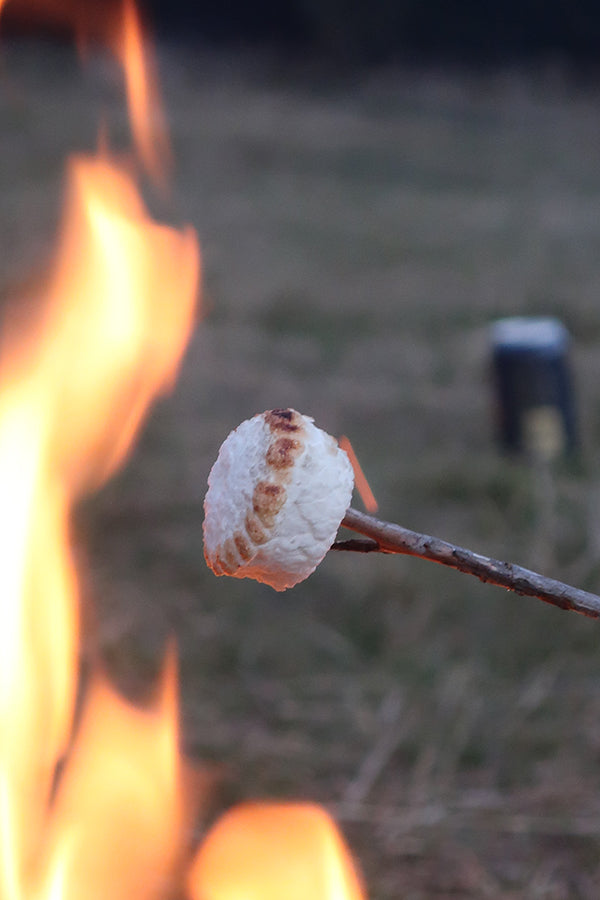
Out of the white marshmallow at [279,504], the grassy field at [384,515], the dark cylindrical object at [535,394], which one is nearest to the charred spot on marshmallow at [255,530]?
the white marshmallow at [279,504]

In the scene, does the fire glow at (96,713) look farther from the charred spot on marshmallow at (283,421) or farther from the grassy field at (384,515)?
the charred spot on marshmallow at (283,421)

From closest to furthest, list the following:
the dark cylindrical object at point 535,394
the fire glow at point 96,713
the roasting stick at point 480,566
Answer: the roasting stick at point 480,566, the fire glow at point 96,713, the dark cylindrical object at point 535,394

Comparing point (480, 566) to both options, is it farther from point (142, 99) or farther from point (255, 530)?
point (142, 99)

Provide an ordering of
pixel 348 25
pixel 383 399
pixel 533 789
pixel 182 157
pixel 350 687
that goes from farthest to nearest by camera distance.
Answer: pixel 348 25, pixel 182 157, pixel 383 399, pixel 350 687, pixel 533 789

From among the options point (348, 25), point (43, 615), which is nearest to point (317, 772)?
point (43, 615)

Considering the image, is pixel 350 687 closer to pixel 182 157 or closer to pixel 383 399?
pixel 383 399

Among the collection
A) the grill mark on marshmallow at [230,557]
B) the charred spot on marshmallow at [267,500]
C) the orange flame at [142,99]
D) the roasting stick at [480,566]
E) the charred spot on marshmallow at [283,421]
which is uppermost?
the orange flame at [142,99]

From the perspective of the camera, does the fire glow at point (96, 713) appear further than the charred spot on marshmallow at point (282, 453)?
Yes
